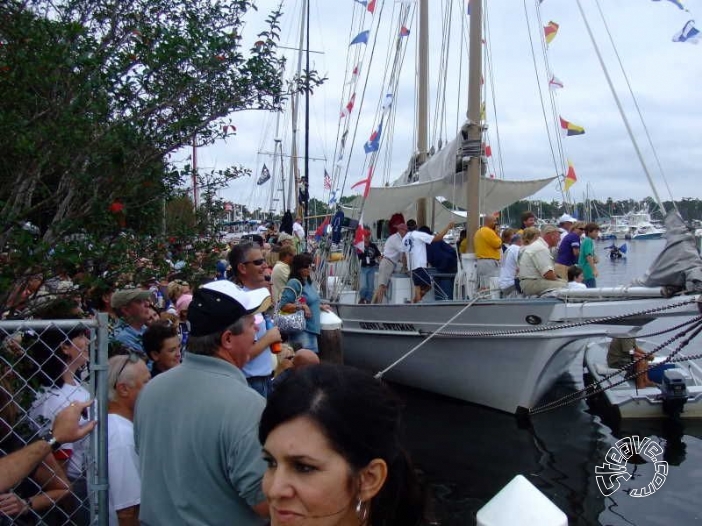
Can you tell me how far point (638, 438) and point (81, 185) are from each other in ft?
27.2

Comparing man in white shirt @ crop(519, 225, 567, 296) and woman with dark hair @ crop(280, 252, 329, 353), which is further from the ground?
man in white shirt @ crop(519, 225, 567, 296)

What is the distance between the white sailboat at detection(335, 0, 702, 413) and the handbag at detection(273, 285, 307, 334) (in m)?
2.36

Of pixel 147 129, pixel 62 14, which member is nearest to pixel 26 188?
pixel 147 129

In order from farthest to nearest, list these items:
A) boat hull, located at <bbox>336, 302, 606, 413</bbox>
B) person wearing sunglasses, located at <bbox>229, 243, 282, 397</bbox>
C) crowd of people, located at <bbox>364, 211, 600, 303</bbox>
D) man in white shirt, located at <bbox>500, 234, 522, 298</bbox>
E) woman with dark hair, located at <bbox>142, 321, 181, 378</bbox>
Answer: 1. man in white shirt, located at <bbox>500, 234, 522, 298</bbox>
2. boat hull, located at <bbox>336, 302, 606, 413</bbox>
3. crowd of people, located at <bbox>364, 211, 600, 303</bbox>
4. person wearing sunglasses, located at <bbox>229, 243, 282, 397</bbox>
5. woman with dark hair, located at <bbox>142, 321, 181, 378</bbox>

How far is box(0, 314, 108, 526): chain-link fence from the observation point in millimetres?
2779

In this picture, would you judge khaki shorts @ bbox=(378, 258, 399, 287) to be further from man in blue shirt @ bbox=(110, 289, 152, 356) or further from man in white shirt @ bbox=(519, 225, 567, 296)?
man in blue shirt @ bbox=(110, 289, 152, 356)

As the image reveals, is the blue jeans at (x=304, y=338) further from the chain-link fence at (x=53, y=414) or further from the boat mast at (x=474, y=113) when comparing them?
the boat mast at (x=474, y=113)

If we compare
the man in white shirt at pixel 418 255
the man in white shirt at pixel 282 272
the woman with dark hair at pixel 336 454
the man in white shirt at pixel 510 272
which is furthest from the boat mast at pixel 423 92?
the woman with dark hair at pixel 336 454

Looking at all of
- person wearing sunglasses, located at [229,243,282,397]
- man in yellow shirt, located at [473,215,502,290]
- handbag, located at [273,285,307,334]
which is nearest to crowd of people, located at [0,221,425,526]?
person wearing sunglasses, located at [229,243,282,397]

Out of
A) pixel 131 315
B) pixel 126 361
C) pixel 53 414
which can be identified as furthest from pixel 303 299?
pixel 53 414

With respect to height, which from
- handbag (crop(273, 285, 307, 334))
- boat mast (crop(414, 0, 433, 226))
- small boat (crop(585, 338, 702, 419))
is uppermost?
boat mast (crop(414, 0, 433, 226))

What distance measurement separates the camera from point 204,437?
2.22 m

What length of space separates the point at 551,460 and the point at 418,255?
12.5 feet

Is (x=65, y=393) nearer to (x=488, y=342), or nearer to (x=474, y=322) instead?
(x=474, y=322)
